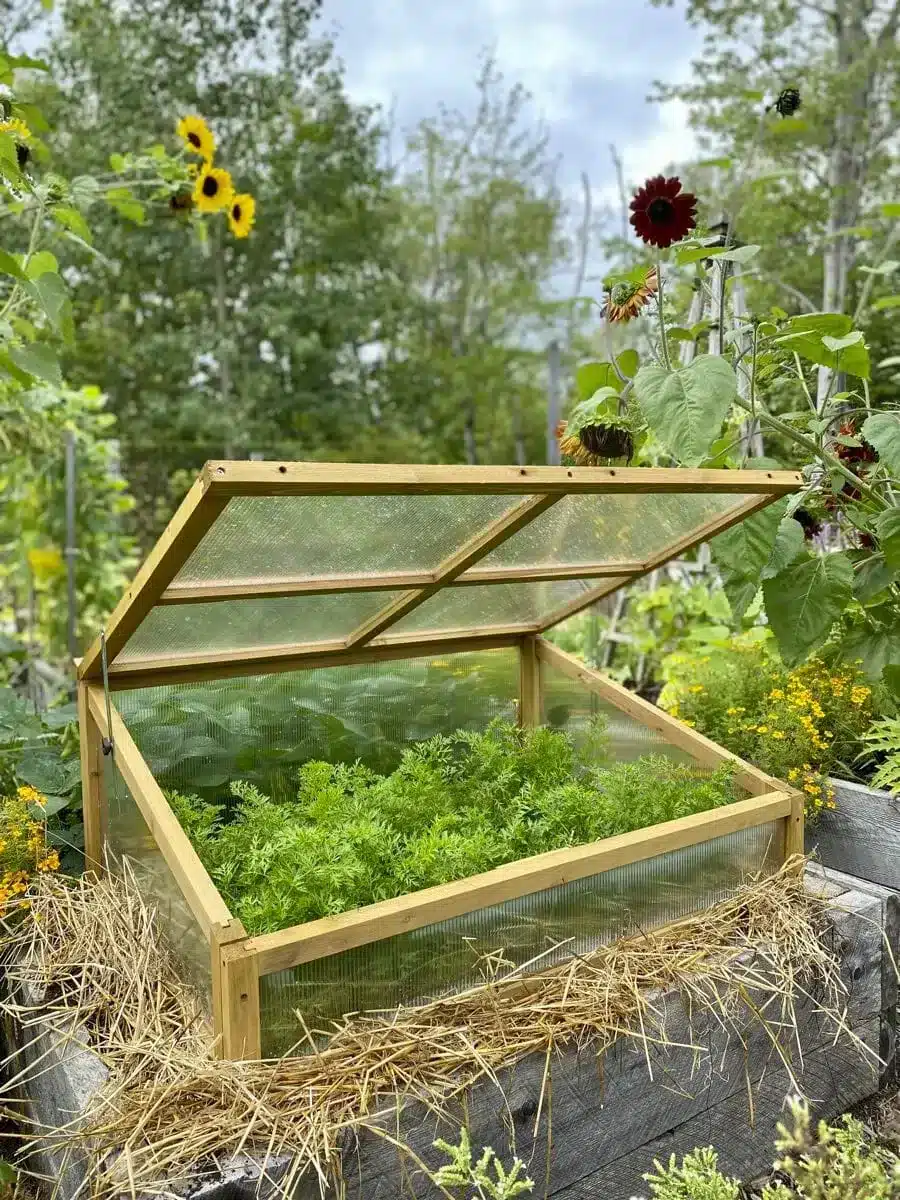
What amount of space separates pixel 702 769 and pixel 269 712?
1.05m

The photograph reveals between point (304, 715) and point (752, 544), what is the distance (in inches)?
44.1

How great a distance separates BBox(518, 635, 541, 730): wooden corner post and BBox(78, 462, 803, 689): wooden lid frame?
0.14 ft

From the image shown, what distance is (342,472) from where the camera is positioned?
125 centimetres

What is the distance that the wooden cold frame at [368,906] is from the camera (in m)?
1.30

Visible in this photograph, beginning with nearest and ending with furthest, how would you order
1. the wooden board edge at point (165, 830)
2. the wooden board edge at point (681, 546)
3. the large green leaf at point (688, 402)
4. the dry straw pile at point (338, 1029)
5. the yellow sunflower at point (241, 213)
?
the dry straw pile at point (338, 1029), the wooden board edge at point (165, 830), the large green leaf at point (688, 402), the wooden board edge at point (681, 546), the yellow sunflower at point (241, 213)

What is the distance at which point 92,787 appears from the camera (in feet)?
6.32

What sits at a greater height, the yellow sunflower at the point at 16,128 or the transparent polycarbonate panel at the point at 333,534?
the yellow sunflower at the point at 16,128

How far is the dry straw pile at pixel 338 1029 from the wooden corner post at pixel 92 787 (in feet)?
0.26

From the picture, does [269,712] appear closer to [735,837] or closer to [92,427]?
[735,837]

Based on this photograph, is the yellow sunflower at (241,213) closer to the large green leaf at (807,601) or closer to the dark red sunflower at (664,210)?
the dark red sunflower at (664,210)

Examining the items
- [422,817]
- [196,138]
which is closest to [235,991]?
[422,817]

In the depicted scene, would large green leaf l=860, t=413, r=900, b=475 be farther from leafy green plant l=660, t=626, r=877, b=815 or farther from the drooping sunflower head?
leafy green plant l=660, t=626, r=877, b=815

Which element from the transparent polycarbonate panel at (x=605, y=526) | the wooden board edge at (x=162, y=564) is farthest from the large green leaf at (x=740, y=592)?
the wooden board edge at (x=162, y=564)

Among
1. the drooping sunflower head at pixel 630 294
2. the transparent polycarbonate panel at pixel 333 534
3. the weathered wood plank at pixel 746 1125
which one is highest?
the drooping sunflower head at pixel 630 294
